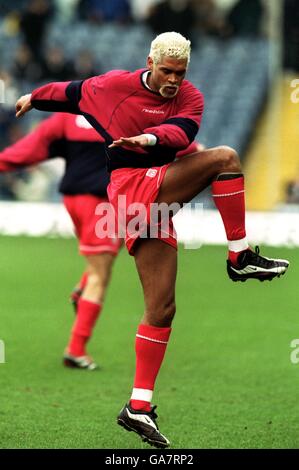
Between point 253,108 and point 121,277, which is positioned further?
point 253,108

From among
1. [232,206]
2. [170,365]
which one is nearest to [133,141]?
[232,206]

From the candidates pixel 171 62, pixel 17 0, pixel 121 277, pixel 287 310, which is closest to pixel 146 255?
pixel 171 62

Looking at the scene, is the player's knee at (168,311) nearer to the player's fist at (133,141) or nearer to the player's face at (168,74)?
the player's fist at (133,141)

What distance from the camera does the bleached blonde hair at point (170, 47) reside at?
238 inches

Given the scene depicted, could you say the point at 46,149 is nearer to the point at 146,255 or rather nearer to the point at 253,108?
the point at 146,255

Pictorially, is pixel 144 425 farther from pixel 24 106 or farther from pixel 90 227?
pixel 90 227

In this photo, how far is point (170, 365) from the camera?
9.12 metres

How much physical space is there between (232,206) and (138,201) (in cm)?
52

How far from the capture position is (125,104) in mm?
6367

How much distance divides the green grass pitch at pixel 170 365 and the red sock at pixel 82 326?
0.63 feet

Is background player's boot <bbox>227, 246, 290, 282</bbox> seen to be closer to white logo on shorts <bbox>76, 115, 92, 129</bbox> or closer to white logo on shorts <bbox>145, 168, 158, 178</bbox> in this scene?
white logo on shorts <bbox>145, 168, 158, 178</bbox>

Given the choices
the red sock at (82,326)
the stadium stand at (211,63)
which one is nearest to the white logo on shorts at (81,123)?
the red sock at (82,326)

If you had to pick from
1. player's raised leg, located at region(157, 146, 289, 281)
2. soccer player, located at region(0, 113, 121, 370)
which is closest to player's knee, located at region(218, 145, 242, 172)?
player's raised leg, located at region(157, 146, 289, 281)

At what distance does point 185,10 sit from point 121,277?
9.09 meters
